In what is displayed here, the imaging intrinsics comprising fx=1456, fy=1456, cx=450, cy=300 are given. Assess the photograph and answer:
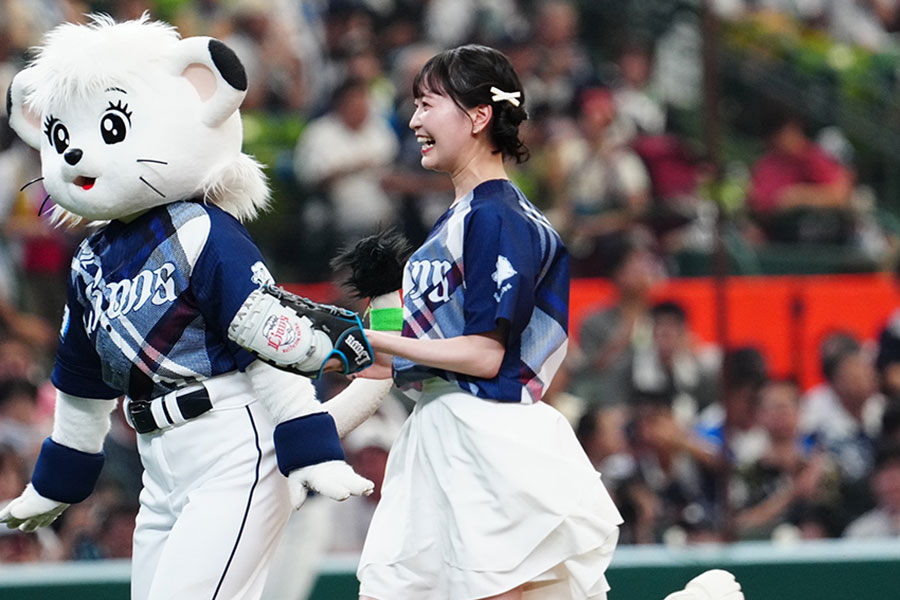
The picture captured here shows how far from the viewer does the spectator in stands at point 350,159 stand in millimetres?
6359

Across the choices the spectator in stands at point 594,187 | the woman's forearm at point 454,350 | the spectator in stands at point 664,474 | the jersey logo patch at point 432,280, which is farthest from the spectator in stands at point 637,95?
the woman's forearm at point 454,350

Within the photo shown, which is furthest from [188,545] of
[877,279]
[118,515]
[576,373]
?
[877,279]

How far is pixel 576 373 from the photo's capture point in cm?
568

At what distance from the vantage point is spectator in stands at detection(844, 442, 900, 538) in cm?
532

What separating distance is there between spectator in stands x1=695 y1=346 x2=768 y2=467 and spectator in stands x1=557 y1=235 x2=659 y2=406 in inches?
13.7

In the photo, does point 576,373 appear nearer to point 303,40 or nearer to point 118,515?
point 118,515

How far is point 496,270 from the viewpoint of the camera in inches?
114

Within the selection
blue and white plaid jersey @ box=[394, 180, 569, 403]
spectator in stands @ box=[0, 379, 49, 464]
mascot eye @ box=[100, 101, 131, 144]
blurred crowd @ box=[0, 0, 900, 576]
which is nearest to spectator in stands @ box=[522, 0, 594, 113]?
blurred crowd @ box=[0, 0, 900, 576]

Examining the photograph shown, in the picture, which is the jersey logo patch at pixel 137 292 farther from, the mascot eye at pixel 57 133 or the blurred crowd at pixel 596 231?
Result: the blurred crowd at pixel 596 231

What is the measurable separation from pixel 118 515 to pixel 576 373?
Result: 6.02ft

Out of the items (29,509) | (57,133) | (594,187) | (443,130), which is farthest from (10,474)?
(594,187)

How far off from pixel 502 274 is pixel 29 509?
1220 mm

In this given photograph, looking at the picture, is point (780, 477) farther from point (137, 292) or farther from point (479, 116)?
point (137, 292)

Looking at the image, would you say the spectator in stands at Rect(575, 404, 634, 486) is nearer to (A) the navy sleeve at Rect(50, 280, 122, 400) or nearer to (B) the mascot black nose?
(A) the navy sleeve at Rect(50, 280, 122, 400)
